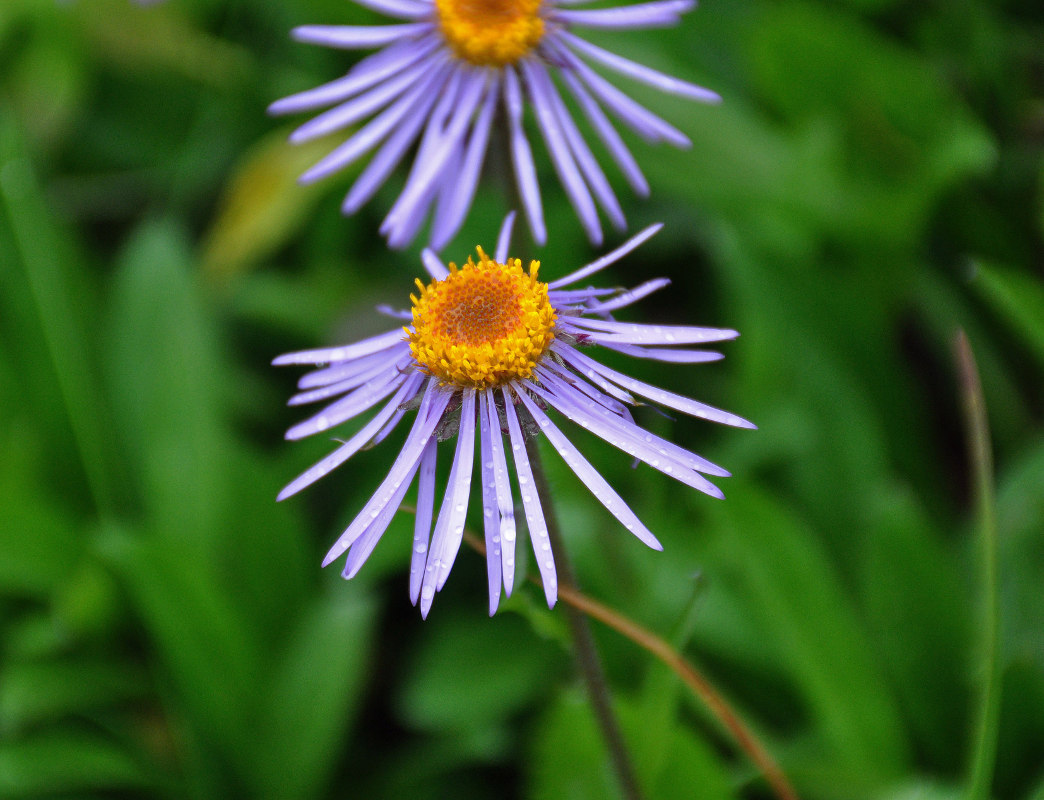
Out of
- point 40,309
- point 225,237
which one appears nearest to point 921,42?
point 225,237

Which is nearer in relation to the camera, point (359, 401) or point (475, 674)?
A: point (359, 401)

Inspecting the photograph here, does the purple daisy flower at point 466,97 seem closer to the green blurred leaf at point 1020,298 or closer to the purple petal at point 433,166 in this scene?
the purple petal at point 433,166

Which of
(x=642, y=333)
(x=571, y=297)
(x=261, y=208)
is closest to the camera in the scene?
(x=642, y=333)

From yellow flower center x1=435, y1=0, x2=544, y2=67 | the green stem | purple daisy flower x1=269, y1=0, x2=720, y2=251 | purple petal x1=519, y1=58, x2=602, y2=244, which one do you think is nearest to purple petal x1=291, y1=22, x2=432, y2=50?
purple daisy flower x1=269, y1=0, x2=720, y2=251

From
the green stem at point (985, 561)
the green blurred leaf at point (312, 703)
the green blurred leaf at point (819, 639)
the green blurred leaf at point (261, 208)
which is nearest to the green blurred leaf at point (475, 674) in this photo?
the green blurred leaf at point (312, 703)

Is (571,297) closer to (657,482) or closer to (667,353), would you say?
(667,353)

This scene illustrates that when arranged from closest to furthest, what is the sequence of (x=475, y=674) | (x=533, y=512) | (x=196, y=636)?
(x=533, y=512) < (x=196, y=636) < (x=475, y=674)

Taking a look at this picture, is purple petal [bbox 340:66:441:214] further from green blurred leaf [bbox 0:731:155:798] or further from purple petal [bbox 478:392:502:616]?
green blurred leaf [bbox 0:731:155:798]

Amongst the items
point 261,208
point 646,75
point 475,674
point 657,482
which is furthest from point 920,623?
point 261,208
